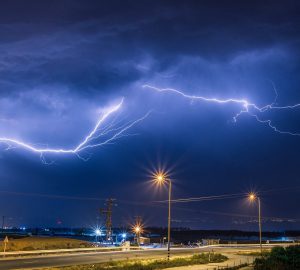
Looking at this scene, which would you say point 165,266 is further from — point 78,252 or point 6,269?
point 78,252

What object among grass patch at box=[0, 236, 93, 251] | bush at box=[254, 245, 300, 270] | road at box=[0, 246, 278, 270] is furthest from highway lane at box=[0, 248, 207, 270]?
grass patch at box=[0, 236, 93, 251]

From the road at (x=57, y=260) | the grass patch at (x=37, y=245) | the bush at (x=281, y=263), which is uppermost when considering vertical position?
the bush at (x=281, y=263)

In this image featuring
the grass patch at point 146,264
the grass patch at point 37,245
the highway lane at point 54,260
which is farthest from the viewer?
the grass patch at point 37,245

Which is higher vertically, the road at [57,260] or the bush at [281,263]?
the bush at [281,263]

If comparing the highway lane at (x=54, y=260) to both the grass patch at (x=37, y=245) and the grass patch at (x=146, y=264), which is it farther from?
the grass patch at (x=37, y=245)

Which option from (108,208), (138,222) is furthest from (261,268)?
(138,222)

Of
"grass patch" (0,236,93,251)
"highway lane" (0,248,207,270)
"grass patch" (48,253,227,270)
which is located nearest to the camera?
"grass patch" (48,253,227,270)

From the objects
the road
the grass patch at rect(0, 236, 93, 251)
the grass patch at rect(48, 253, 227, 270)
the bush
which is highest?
the bush

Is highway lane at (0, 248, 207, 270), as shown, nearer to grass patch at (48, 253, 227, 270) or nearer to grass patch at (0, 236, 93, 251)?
grass patch at (48, 253, 227, 270)

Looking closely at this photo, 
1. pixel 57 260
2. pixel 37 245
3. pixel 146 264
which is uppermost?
pixel 146 264

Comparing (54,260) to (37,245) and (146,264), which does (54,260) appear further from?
(37,245)

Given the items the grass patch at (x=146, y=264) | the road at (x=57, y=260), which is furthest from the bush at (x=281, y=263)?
the road at (x=57, y=260)

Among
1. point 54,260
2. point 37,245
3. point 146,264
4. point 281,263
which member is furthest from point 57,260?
point 37,245

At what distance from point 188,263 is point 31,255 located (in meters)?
15.7
